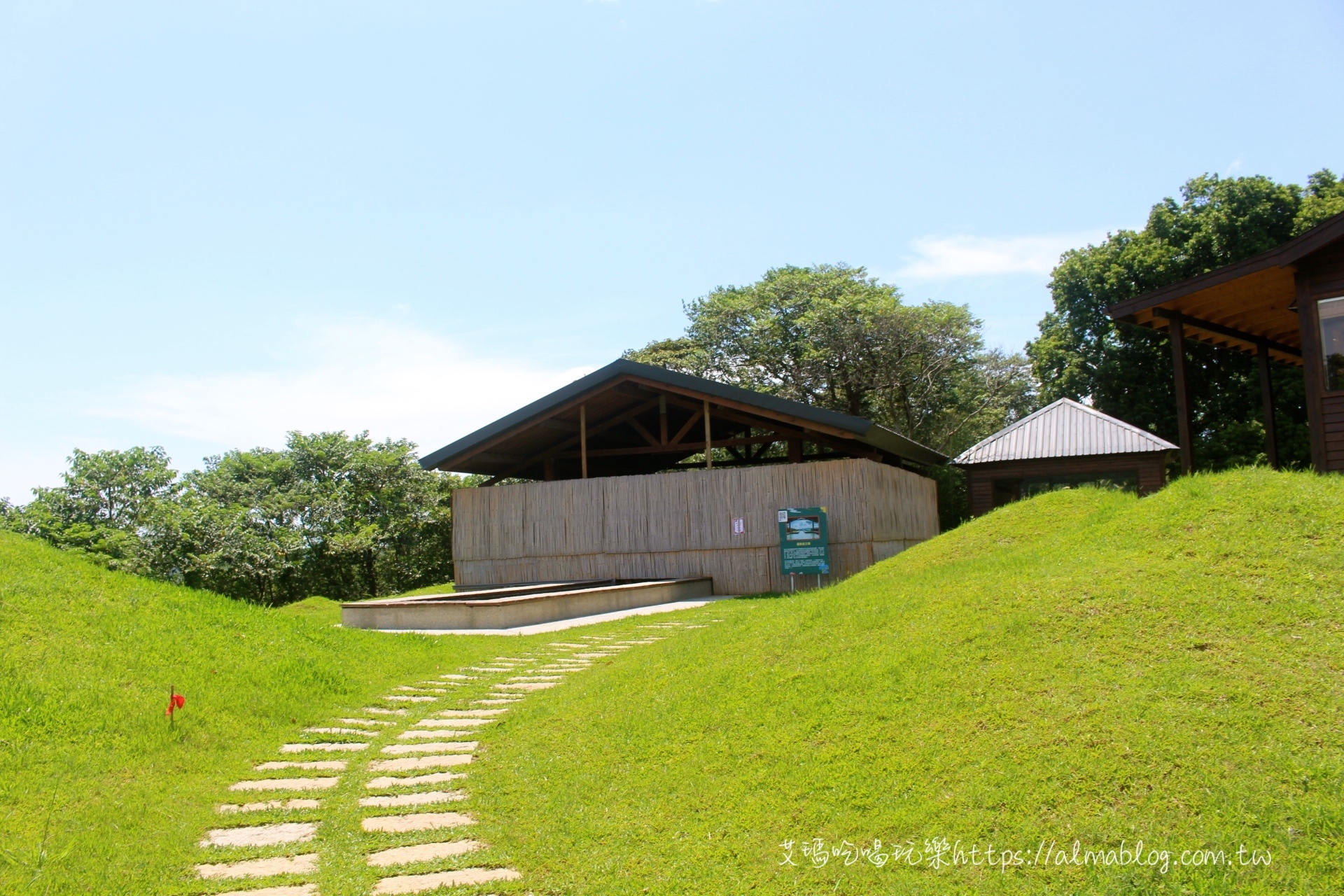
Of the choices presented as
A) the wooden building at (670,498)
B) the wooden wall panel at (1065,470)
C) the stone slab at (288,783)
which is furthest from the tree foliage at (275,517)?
the stone slab at (288,783)

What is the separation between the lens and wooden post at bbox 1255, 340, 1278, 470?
44.9ft

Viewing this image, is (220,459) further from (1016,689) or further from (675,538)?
(1016,689)

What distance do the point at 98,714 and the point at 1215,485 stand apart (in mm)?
8116

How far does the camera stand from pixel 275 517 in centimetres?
2736

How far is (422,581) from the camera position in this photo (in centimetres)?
2948

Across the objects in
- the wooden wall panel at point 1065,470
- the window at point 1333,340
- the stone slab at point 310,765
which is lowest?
the stone slab at point 310,765

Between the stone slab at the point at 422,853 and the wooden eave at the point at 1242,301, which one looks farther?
the wooden eave at the point at 1242,301

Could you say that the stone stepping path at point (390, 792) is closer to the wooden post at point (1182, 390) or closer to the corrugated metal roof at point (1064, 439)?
the wooden post at point (1182, 390)

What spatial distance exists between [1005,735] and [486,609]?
997 centimetres

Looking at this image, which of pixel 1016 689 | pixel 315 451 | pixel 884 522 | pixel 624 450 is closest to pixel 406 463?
pixel 315 451

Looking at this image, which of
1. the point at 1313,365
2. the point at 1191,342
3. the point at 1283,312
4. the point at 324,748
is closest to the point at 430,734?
the point at 324,748

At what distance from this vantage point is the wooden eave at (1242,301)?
33.5ft

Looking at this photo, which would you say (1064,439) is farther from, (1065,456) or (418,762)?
(418,762)

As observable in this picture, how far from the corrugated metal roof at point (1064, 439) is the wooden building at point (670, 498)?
2.53 m
